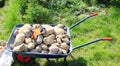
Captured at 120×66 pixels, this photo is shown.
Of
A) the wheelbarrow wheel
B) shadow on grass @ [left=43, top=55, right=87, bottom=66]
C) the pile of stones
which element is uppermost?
the pile of stones

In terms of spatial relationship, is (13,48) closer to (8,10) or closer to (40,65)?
(40,65)

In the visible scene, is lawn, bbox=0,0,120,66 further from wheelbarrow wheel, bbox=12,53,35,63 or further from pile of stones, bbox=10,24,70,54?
pile of stones, bbox=10,24,70,54

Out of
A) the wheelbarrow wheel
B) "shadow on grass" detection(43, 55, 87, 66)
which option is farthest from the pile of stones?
"shadow on grass" detection(43, 55, 87, 66)

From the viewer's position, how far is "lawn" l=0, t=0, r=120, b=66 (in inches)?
233

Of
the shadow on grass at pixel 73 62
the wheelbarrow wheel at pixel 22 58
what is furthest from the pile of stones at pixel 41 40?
the shadow on grass at pixel 73 62

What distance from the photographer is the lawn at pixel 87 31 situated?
5.92 m

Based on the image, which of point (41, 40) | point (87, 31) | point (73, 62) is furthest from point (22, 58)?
point (87, 31)

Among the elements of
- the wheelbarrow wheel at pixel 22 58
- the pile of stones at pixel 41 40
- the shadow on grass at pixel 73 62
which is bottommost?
the shadow on grass at pixel 73 62

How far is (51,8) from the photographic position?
7.54 meters

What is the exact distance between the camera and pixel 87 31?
6891 millimetres

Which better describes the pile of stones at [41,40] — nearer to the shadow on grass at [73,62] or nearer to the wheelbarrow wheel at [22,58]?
the wheelbarrow wheel at [22,58]

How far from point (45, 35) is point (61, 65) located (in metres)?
0.77

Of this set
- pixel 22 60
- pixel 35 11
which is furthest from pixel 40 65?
pixel 35 11

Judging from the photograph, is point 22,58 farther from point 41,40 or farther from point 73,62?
point 73,62
